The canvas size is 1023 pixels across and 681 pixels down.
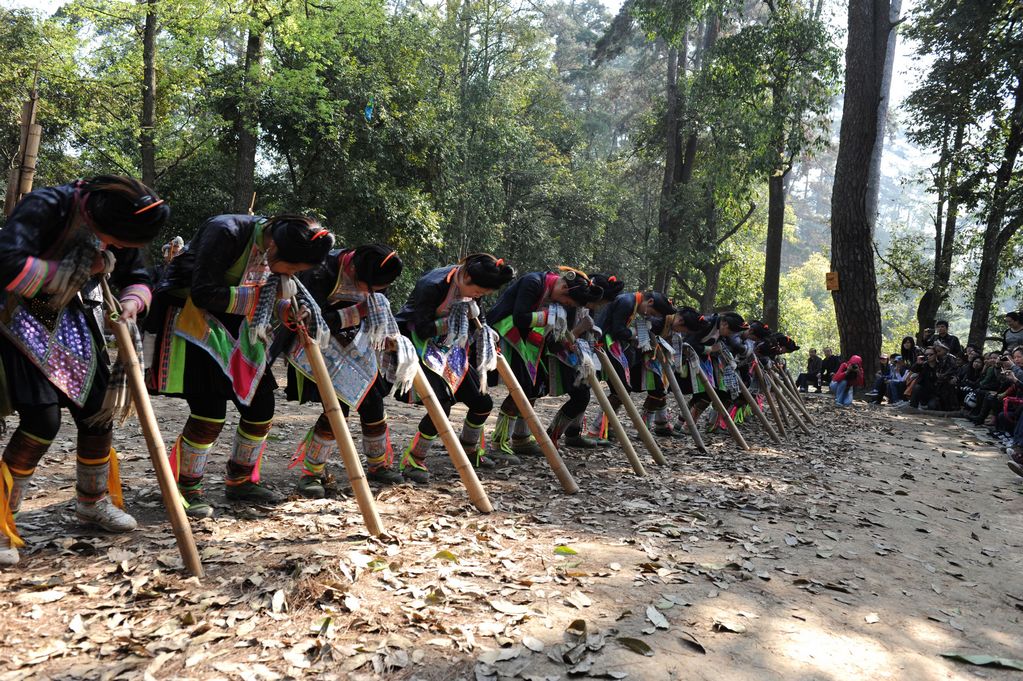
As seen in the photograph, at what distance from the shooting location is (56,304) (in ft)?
11.4

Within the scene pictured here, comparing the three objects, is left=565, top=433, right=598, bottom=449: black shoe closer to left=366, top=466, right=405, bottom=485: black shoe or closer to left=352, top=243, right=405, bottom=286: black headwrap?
left=366, top=466, right=405, bottom=485: black shoe

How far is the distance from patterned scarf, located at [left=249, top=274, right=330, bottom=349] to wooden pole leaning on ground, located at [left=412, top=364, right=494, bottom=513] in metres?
0.78

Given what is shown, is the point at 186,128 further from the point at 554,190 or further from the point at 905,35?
the point at 905,35

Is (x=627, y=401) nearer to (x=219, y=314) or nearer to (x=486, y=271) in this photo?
(x=486, y=271)

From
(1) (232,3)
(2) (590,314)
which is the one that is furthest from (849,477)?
(1) (232,3)

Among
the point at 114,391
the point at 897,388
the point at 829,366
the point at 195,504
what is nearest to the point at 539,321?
the point at 195,504

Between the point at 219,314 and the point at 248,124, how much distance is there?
1206cm

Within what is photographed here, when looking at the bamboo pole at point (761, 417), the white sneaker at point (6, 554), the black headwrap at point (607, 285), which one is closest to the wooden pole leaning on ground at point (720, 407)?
the bamboo pole at point (761, 417)

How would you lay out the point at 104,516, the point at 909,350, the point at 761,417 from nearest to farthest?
the point at 104,516
the point at 761,417
the point at 909,350

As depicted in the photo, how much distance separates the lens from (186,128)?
1791 centimetres

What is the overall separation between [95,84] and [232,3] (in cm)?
579

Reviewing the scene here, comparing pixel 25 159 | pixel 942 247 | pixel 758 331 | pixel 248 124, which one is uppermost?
pixel 248 124

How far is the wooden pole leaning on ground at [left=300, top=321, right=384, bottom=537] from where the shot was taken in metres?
4.06

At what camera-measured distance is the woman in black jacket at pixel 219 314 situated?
412cm
